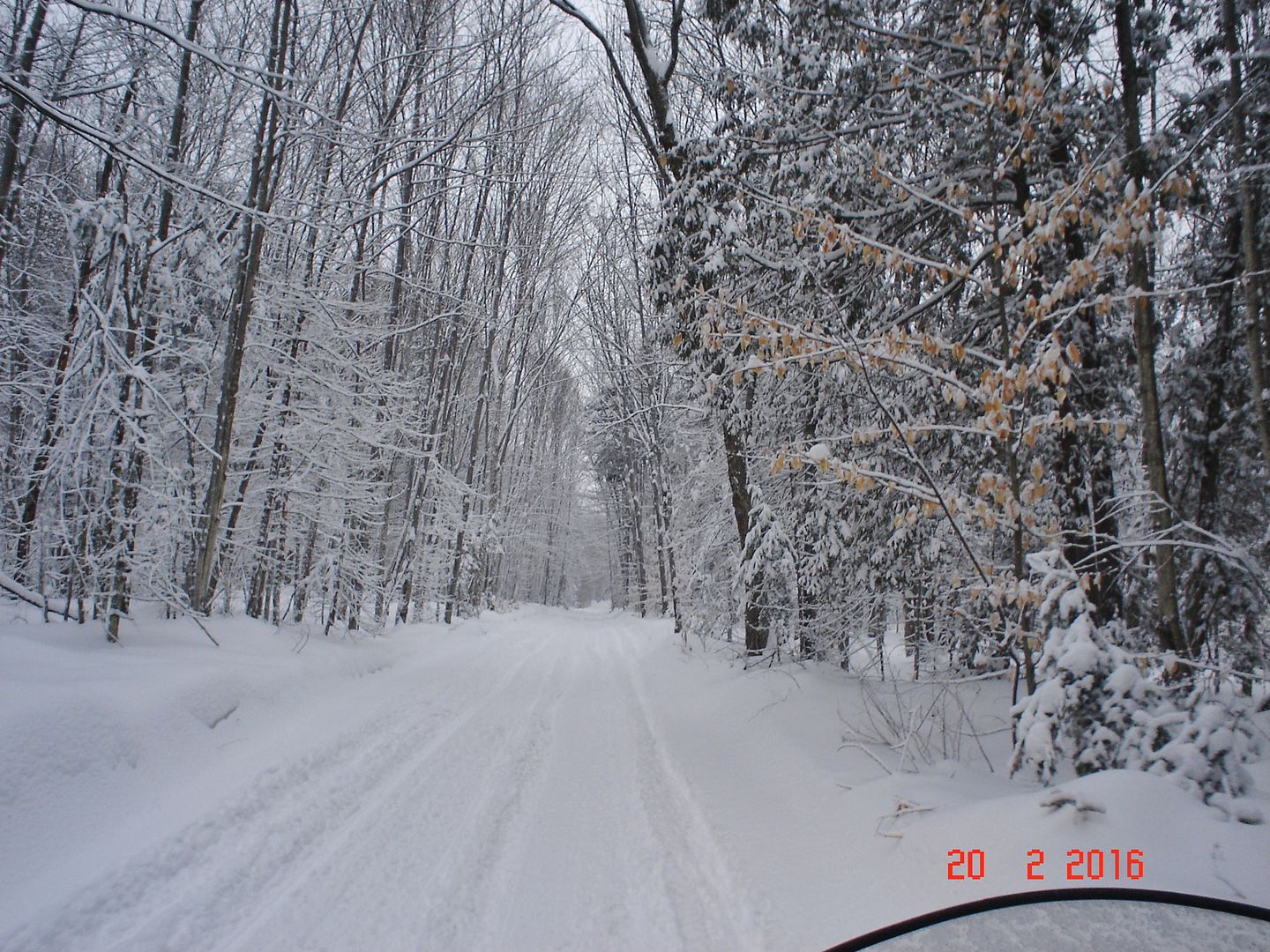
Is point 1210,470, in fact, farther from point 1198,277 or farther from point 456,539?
point 456,539

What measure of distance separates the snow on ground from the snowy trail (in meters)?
0.02

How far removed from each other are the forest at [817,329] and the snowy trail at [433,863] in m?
2.04

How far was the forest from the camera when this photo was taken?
2.86 metres

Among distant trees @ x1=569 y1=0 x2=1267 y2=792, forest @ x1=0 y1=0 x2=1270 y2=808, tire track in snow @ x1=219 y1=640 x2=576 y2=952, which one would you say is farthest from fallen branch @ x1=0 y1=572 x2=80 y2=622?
distant trees @ x1=569 y1=0 x2=1267 y2=792

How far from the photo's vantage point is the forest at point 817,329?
9.39 feet

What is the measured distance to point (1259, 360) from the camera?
3205mm

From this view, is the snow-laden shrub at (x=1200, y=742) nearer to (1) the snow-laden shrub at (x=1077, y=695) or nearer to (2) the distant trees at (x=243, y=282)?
(1) the snow-laden shrub at (x=1077, y=695)

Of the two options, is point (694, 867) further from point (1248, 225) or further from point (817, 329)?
point (1248, 225)

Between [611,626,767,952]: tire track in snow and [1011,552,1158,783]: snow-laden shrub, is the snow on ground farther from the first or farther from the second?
[1011,552,1158,783]: snow-laden shrub

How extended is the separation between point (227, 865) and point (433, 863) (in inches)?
42.4

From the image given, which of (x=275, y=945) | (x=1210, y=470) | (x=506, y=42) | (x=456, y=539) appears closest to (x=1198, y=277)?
(x=1210, y=470)

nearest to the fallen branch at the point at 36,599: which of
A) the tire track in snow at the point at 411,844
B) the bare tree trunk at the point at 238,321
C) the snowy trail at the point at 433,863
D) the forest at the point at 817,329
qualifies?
the forest at the point at 817,329

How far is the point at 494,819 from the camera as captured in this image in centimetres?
378

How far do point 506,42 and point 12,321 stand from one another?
1127cm
